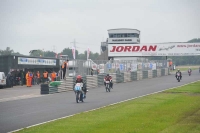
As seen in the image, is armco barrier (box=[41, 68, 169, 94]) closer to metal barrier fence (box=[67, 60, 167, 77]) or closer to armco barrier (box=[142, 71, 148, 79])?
armco barrier (box=[142, 71, 148, 79])

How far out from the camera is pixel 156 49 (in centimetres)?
7669

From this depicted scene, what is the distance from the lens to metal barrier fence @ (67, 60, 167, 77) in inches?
1476

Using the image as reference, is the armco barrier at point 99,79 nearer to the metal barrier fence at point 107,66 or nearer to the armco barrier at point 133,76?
the armco barrier at point 133,76

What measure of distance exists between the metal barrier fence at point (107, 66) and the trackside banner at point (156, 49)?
15.7 ft

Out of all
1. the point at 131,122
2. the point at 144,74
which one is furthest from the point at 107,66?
the point at 131,122

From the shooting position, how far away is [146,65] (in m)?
61.7

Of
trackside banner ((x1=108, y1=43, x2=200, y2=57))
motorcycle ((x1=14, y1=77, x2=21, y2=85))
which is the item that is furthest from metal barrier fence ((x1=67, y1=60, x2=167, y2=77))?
motorcycle ((x1=14, y1=77, x2=21, y2=85))

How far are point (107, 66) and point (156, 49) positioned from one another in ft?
99.4

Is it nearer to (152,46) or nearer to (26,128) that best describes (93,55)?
(152,46)

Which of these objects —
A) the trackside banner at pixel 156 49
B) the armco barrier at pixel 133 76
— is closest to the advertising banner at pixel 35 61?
the armco barrier at pixel 133 76

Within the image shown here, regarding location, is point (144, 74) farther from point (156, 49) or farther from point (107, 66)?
point (156, 49)

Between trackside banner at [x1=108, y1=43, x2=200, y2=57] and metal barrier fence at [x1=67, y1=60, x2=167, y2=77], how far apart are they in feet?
15.7

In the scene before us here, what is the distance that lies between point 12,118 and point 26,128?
3566 millimetres

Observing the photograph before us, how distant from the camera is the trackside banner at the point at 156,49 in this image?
7538cm
